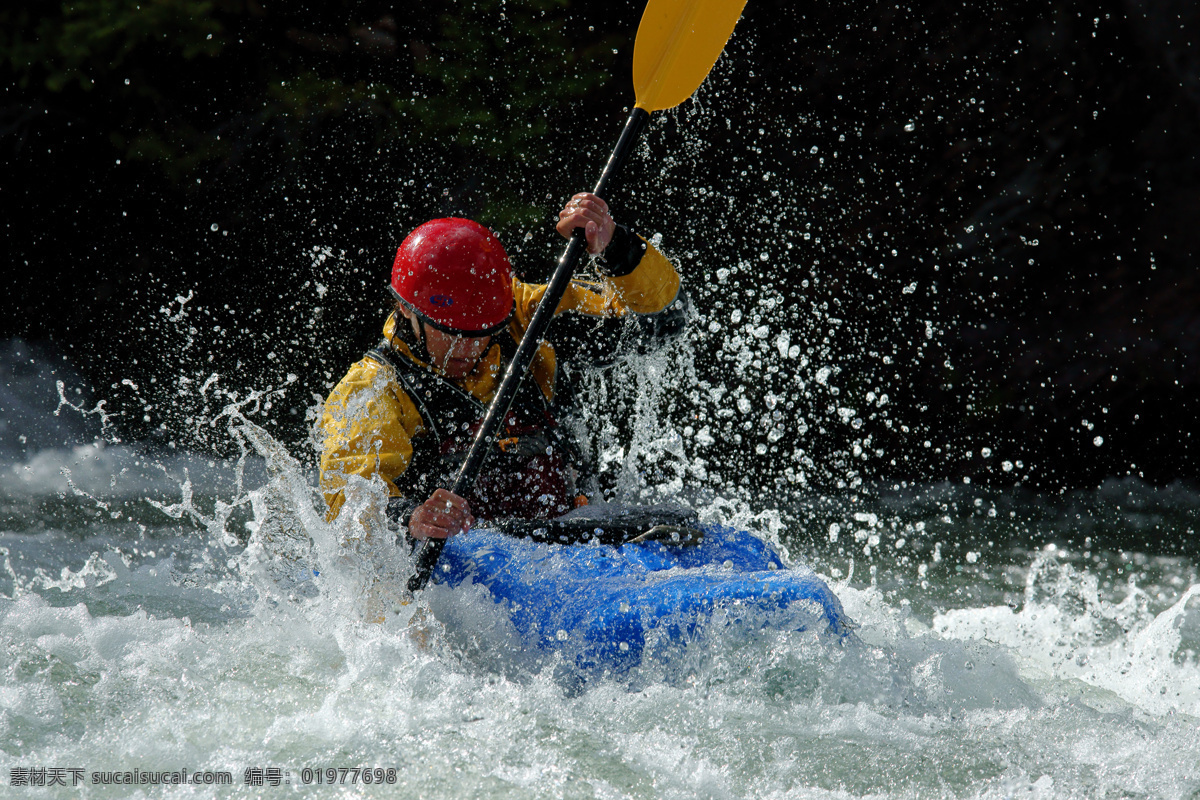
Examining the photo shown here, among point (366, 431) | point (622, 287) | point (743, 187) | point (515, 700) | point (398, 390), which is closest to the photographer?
point (515, 700)

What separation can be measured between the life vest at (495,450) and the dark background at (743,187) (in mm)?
4205

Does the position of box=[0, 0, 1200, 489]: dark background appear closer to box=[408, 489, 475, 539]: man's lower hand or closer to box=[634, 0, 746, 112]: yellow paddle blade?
box=[634, 0, 746, 112]: yellow paddle blade

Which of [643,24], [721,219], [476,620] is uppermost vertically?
[721,219]

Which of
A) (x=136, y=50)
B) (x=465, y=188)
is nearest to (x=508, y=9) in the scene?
(x=465, y=188)

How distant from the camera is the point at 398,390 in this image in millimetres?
2910

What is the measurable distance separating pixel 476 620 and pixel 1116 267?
20.7ft

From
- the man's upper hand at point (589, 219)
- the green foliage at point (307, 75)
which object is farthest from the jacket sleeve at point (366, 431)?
the green foliage at point (307, 75)

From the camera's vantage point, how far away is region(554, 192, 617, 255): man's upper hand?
9.48 feet

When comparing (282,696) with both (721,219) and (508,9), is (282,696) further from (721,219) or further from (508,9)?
(508,9)

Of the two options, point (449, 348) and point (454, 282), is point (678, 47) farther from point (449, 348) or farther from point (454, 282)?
point (449, 348)

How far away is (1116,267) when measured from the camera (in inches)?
281

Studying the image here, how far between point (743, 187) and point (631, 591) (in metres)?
5.33


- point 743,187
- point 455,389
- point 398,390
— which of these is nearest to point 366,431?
point 398,390

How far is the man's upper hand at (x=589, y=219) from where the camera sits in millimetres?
2889
